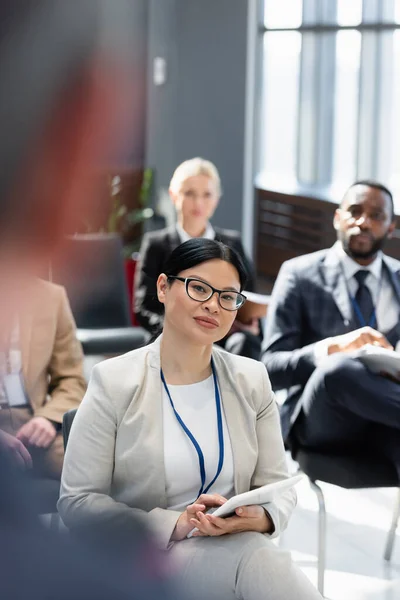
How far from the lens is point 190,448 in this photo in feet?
4.66

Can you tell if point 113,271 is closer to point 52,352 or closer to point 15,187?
point 52,352

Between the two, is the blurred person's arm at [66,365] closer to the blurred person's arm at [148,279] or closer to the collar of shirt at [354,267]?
the collar of shirt at [354,267]

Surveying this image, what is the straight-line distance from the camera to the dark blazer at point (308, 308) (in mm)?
2371

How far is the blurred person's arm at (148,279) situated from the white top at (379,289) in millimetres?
822

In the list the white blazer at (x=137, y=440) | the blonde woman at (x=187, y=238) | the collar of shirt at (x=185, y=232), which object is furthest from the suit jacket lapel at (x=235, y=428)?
the collar of shirt at (x=185, y=232)

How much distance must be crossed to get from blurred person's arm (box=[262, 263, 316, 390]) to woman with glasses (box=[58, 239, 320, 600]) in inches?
31.9

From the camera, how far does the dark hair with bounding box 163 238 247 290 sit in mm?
1382

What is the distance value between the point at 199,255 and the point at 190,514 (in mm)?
376

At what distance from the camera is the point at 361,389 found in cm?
198

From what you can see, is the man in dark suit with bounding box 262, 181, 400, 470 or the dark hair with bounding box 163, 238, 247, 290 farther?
the man in dark suit with bounding box 262, 181, 400, 470

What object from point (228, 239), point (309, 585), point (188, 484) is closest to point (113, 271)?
point (228, 239)

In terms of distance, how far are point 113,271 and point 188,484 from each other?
1.96 metres

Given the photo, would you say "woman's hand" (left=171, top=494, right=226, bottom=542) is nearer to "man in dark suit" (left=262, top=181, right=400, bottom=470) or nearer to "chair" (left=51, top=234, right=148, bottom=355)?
"man in dark suit" (left=262, top=181, right=400, bottom=470)

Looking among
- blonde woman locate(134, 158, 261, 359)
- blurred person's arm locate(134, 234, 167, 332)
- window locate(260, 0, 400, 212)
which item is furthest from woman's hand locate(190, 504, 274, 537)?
window locate(260, 0, 400, 212)
